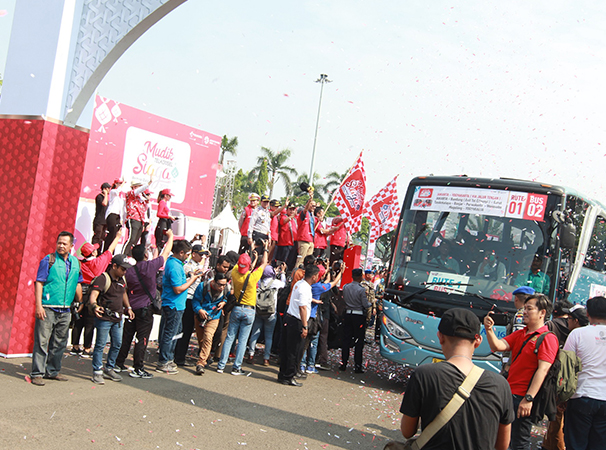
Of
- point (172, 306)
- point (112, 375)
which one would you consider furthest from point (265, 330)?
point (112, 375)

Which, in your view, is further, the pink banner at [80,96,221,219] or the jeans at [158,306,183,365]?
the pink banner at [80,96,221,219]

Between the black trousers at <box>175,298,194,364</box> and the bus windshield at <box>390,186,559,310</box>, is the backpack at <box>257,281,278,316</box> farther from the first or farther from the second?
the bus windshield at <box>390,186,559,310</box>

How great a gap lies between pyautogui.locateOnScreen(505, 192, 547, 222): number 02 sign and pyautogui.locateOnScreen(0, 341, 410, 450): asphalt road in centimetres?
339

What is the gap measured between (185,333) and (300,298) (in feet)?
6.43

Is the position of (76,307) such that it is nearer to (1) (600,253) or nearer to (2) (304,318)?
(2) (304,318)

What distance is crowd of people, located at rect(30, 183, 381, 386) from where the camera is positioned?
264 inches

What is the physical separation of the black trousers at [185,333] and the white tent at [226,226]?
12.4 m

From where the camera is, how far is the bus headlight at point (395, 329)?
8644 millimetres

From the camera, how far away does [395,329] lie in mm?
8773

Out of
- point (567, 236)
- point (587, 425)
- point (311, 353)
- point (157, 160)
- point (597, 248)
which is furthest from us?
point (157, 160)

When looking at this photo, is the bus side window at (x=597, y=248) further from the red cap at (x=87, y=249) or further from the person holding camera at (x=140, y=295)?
the red cap at (x=87, y=249)

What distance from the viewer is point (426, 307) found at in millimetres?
8469

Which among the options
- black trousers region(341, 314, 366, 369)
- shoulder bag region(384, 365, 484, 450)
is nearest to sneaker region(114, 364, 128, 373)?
black trousers region(341, 314, 366, 369)

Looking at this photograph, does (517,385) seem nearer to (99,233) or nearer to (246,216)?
(246,216)
